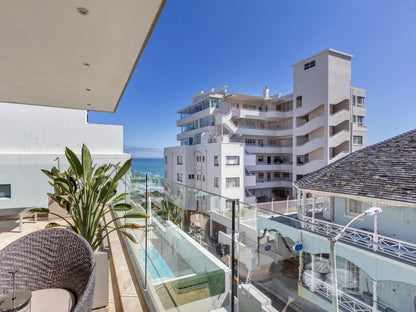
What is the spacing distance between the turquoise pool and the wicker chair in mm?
753

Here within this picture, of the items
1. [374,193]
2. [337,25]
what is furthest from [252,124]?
[374,193]

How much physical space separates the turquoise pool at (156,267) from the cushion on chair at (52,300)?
2.59 ft

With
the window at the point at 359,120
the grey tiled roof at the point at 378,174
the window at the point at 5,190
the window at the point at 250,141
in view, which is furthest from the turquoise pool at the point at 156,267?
the window at the point at 359,120

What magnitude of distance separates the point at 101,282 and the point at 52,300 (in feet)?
2.30

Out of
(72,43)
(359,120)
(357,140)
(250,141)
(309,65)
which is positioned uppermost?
(309,65)

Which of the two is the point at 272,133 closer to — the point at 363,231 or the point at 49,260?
the point at 363,231

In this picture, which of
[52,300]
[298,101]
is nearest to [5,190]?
[52,300]

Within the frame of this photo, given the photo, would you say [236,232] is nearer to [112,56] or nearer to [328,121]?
[112,56]

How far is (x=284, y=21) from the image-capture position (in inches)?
699

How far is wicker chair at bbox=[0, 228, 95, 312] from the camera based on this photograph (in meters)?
1.34

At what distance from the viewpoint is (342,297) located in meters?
0.86

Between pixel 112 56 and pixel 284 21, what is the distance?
19677 mm

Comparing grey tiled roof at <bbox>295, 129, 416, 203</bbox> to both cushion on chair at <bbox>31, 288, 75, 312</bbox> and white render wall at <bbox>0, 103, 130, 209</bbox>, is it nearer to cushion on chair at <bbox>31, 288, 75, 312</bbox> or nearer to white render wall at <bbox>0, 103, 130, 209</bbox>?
white render wall at <bbox>0, 103, 130, 209</bbox>

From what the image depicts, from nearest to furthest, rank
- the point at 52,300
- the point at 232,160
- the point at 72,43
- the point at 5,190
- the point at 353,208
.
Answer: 1. the point at 52,300
2. the point at 72,43
3. the point at 5,190
4. the point at 353,208
5. the point at 232,160
